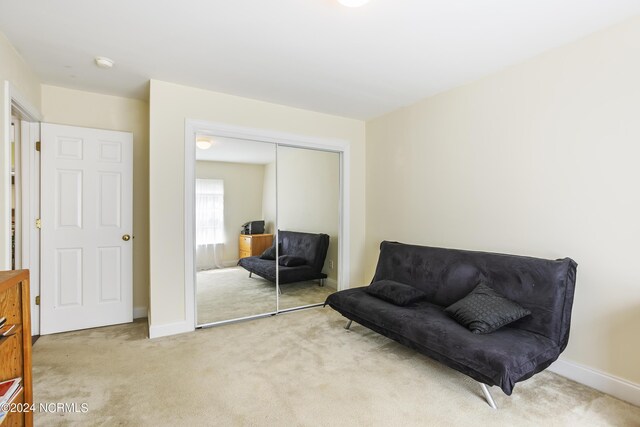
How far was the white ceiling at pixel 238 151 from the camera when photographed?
131 inches

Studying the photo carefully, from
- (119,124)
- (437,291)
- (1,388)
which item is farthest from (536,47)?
(119,124)

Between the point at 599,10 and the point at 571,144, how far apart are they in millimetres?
828

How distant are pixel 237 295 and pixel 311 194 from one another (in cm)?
148

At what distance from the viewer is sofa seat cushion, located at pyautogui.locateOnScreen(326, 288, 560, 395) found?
1.81m

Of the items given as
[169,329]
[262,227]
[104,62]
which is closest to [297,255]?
[262,227]

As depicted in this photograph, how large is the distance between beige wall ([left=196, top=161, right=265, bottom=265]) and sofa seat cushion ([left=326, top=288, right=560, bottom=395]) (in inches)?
65.2

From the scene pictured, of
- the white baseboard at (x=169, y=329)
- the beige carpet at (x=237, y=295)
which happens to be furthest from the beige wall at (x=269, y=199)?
the white baseboard at (x=169, y=329)

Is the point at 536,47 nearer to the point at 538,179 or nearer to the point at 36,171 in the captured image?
the point at 538,179

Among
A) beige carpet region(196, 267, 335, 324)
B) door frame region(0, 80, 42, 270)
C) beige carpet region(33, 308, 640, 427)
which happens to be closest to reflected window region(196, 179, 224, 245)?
beige carpet region(196, 267, 335, 324)

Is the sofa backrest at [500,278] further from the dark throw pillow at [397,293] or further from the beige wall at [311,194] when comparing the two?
the beige wall at [311,194]

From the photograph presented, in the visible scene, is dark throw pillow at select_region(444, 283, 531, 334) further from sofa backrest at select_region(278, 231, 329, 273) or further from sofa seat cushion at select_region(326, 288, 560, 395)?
sofa backrest at select_region(278, 231, 329, 273)

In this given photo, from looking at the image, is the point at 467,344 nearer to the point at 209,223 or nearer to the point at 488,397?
the point at 488,397

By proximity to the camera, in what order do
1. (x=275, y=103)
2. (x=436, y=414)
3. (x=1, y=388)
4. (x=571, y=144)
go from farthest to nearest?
(x=275, y=103) → (x=571, y=144) → (x=436, y=414) → (x=1, y=388)

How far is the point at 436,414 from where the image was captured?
6.06 feet
